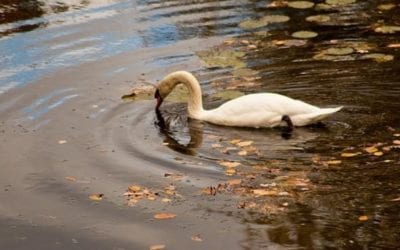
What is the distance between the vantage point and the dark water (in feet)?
28.5

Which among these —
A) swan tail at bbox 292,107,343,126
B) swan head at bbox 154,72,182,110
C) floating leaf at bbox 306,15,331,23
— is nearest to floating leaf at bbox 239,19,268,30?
floating leaf at bbox 306,15,331,23

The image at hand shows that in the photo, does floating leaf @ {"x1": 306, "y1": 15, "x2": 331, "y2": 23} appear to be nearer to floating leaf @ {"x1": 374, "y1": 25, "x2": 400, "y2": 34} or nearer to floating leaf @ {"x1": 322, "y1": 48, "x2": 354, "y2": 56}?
floating leaf @ {"x1": 374, "y1": 25, "x2": 400, "y2": 34}

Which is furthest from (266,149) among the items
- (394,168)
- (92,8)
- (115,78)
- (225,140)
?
(92,8)

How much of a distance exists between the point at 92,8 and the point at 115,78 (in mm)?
4522

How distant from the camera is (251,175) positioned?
9.61 meters

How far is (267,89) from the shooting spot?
1246cm

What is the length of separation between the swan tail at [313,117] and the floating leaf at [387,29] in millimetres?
4250

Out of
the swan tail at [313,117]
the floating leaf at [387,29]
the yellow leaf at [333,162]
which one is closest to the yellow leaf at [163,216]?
the yellow leaf at [333,162]

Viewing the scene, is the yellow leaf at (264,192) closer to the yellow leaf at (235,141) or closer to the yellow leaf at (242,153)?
the yellow leaf at (242,153)

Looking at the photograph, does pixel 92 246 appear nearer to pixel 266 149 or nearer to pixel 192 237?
pixel 192 237

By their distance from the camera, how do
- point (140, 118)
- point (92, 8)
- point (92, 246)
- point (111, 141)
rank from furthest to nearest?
point (92, 8)
point (140, 118)
point (111, 141)
point (92, 246)

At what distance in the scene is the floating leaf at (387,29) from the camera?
49.0 feet

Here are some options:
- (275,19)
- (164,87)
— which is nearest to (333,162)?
(164,87)

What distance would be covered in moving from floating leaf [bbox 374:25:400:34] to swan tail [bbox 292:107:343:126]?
4.25 m
